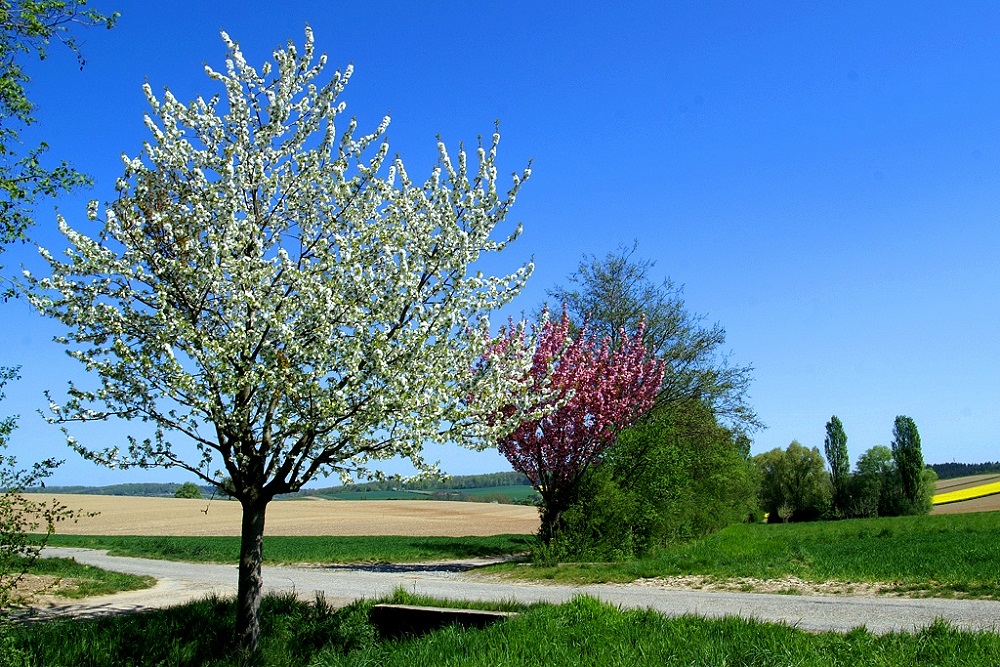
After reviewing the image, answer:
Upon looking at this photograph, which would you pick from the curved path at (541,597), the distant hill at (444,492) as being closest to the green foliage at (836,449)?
the distant hill at (444,492)

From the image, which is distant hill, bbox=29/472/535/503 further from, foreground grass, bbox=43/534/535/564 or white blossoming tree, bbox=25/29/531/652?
white blossoming tree, bbox=25/29/531/652

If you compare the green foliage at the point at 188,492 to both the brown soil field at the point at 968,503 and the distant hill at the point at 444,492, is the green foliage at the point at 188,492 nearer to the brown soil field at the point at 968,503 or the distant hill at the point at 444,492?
the distant hill at the point at 444,492

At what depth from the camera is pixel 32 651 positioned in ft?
27.0

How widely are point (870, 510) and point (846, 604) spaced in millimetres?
67215

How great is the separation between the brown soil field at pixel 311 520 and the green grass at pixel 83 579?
70.5ft

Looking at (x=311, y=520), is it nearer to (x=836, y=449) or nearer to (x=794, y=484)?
(x=794, y=484)

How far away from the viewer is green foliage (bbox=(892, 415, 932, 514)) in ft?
226

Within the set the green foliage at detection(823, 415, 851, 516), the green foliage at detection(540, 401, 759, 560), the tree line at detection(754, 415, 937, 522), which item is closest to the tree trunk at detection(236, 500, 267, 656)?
the green foliage at detection(540, 401, 759, 560)

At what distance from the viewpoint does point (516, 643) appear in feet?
24.9

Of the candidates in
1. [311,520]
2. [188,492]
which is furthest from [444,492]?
[311,520]

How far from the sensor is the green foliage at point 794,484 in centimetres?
7650

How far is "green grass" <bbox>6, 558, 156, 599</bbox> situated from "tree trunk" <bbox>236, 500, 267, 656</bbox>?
8558 mm

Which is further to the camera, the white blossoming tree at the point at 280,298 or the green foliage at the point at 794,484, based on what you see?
the green foliage at the point at 794,484

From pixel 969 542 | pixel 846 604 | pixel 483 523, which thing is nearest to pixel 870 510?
pixel 483 523
